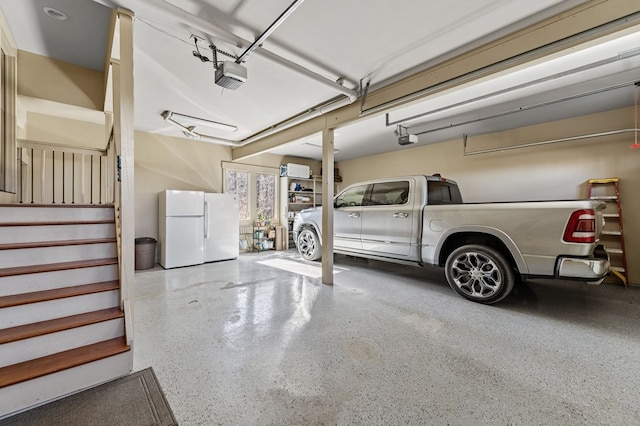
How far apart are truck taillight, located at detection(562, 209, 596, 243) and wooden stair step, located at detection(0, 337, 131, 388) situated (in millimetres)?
3937

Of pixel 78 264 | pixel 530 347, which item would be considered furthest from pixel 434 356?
pixel 78 264

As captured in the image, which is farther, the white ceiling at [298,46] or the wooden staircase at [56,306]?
the white ceiling at [298,46]

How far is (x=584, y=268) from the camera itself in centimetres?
243

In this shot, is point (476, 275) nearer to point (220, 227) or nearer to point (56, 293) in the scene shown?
point (56, 293)

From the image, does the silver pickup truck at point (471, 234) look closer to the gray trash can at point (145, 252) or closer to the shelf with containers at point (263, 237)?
the shelf with containers at point (263, 237)

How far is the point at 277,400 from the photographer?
60.6 inches

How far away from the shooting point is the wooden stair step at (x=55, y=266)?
1850 millimetres

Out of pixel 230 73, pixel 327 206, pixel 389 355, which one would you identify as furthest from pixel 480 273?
pixel 230 73

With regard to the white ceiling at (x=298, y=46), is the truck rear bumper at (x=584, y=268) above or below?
below

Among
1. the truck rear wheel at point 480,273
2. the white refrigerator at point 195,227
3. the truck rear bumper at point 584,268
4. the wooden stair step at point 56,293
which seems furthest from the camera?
the white refrigerator at point 195,227

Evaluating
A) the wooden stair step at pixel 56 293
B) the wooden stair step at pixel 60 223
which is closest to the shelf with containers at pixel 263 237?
the wooden stair step at pixel 60 223

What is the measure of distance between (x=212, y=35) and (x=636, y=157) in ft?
19.5

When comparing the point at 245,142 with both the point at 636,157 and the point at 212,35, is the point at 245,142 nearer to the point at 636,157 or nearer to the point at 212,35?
the point at 212,35

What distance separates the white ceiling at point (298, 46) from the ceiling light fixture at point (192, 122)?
18 cm
